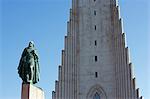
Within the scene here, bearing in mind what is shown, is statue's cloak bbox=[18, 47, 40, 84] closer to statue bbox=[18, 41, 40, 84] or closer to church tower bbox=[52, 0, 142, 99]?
statue bbox=[18, 41, 40, 84]

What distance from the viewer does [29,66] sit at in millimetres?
12172

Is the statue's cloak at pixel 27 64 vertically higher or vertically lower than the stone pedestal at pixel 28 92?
higher

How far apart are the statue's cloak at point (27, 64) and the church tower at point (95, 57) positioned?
14624 mm

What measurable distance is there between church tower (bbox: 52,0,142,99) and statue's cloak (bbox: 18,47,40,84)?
14.6 meters

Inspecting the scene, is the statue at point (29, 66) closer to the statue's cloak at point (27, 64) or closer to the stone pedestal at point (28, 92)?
the statue's cloak at point (27, 64)

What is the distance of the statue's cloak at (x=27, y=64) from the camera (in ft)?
39.8

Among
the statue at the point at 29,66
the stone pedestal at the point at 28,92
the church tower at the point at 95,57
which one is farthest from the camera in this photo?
the church tower at the point at 95,57

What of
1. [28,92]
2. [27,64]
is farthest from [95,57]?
[28,92]

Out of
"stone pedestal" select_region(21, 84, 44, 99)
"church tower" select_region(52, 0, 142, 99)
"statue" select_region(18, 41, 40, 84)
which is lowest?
"stone pedestal" select_region(21, 84, 44, 99)

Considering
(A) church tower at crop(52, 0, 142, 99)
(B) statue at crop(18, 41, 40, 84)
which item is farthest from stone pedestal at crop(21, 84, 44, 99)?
(A) church tower at crop(52, 0, 142, 99)

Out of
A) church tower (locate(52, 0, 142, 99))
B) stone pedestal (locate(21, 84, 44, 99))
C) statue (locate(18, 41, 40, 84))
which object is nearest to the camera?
stone pedestal (locate(21, 84, 44, 99))

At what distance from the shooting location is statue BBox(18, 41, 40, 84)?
12.1m

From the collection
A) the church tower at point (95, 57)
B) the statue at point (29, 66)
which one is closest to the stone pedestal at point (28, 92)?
the statue at point (29, 66)

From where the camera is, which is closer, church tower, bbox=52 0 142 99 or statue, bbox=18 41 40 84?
statue, bbox=18 41 40 84
